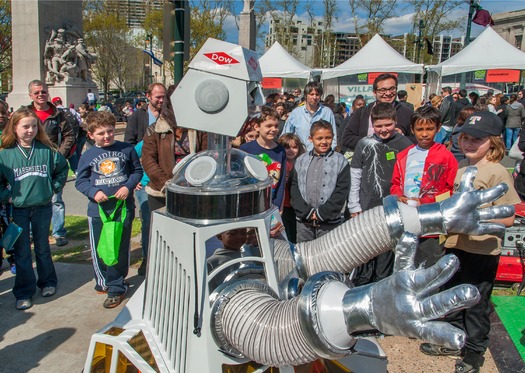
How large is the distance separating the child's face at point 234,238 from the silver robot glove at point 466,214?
672 millimetres

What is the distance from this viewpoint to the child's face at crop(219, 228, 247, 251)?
1.82m

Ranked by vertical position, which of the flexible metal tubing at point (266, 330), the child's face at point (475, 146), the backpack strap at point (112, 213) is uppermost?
the child's face at point (475, 146)

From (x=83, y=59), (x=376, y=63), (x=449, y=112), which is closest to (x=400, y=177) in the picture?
(x=449, y=112)

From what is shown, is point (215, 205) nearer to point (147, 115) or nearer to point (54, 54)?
point (147, 115)

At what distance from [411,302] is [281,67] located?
16.3 meters

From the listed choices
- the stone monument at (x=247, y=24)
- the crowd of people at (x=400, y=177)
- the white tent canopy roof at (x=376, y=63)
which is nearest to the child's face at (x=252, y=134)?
the crowd of people at (x=400, y=177)

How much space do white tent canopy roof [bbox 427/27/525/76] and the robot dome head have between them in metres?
13.7

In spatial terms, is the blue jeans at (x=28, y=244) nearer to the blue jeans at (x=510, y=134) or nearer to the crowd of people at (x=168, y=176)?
the crowd of people at (x=168, y=176)

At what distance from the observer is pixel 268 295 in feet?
5.42

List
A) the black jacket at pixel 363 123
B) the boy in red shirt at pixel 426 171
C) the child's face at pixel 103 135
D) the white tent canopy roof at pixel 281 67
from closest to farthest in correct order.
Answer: the boy in red shirt at pixel 426 171
the child's face at pixel 103 135
the black jacket at pixel 363 123
the white tent canopy roof at pixel 281 67

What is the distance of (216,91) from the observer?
172 cm

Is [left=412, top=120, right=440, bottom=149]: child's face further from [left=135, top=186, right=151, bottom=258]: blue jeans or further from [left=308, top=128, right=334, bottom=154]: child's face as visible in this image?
[left=135, top=186, right=151, bottom=258]: blue jeans

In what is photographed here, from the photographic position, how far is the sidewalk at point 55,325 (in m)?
3.31

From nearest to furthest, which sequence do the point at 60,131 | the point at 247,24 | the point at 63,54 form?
the point at 60,131, the point at 247,24, the point at 63,54
